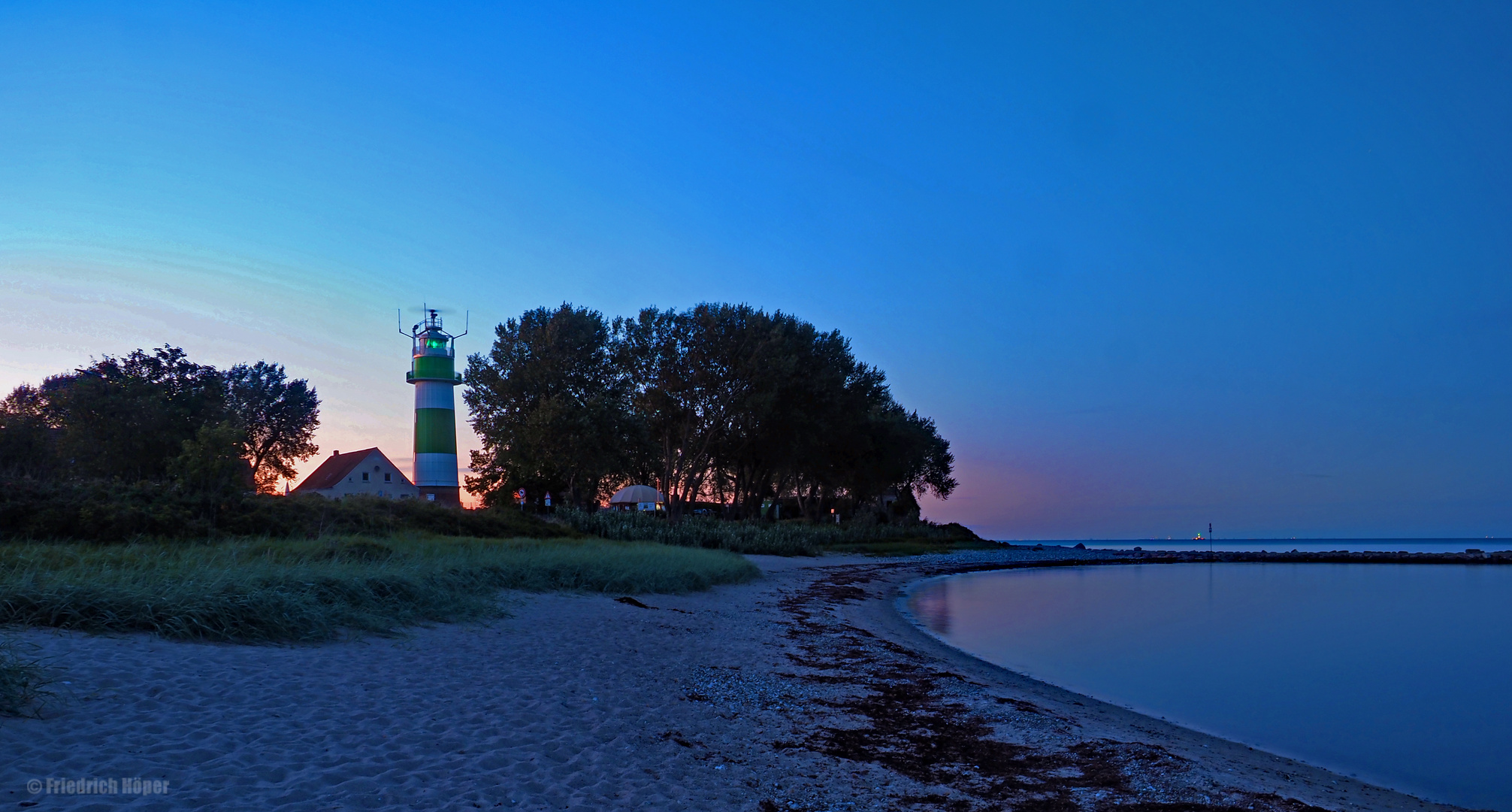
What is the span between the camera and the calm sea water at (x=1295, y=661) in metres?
9.55

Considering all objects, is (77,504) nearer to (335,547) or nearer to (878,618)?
(335,547)

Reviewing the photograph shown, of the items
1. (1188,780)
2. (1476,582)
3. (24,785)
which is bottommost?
(1476,582)

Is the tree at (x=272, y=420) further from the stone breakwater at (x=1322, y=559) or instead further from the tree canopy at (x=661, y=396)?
the stone breakwater at (x=1322, y=559)

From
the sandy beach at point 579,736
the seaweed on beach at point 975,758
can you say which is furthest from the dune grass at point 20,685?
the seaweed on beach at point 975,758

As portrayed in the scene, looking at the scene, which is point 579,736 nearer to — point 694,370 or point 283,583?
point 283,583

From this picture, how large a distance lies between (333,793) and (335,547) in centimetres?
1108

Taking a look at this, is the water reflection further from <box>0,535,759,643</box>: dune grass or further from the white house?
the white house

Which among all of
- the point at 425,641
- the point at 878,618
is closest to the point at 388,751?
the point at 425,641

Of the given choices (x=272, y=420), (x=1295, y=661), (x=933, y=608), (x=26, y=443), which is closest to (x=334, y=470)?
(x=272, y=420)

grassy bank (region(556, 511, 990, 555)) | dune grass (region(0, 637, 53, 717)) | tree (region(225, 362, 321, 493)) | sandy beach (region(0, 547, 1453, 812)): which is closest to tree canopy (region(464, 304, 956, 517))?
grassy bank (region(556, 511, 990, 555))

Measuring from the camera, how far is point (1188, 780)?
677 cm

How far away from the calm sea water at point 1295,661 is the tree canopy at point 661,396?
13.5m

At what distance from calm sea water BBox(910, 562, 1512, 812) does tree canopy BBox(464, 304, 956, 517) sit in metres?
13.5

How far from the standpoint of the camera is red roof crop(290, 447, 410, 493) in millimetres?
55562
